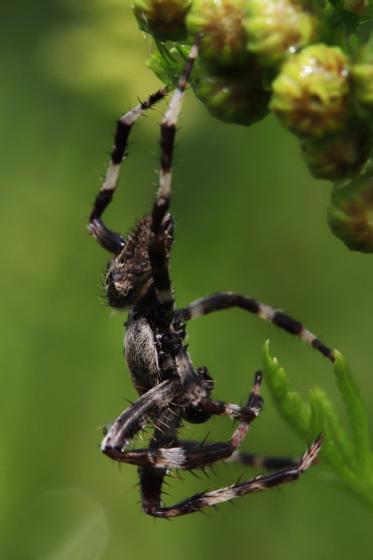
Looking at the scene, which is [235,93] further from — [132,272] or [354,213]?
[132,272]

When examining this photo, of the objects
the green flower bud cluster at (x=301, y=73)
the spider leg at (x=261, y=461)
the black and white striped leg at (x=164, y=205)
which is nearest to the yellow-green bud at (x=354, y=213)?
Result: the green flower bud cluster at (x=301, y=73)

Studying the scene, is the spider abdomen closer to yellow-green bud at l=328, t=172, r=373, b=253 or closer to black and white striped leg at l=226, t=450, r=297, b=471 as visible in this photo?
black and white striped leg at l=226, t=450, r=297, b=471

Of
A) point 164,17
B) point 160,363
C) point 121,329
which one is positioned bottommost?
point 160,363

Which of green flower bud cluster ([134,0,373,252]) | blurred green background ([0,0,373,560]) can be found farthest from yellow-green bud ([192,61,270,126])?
blurred green background ([0,0,373,560])

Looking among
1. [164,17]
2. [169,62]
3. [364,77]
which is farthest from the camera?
[169,62]

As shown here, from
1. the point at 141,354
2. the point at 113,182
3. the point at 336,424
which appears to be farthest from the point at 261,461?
the point at 113,182

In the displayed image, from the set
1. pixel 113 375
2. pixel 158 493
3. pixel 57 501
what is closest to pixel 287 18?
pixel 158 493
